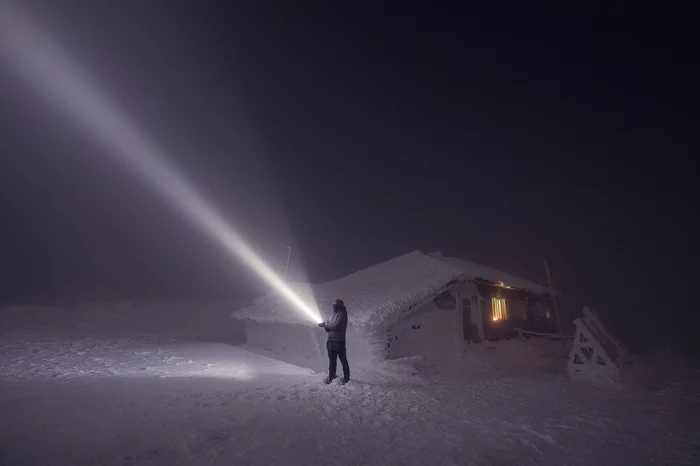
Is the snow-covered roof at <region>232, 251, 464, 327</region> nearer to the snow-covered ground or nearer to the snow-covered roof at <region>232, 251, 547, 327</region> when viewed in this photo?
the snow-covered roof at <region>232, 251, 547, 327</region>

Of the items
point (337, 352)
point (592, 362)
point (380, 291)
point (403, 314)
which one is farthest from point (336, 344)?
point (592, 362)

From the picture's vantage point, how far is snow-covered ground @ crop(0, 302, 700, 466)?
4703 mm

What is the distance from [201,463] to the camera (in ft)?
13.9

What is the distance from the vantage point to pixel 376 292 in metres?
14.1

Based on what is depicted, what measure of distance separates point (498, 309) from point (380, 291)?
743cm

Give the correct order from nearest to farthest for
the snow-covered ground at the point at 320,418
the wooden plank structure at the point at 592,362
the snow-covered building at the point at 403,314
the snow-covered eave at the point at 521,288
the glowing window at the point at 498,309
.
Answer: the snow-covered ground at the point at 320,418 → the wooden plank structure at the point at 592,362 → the snow-covered building at the point at 403,314 → the snow-covered eave at the point at 521,288 → the glowing window at the point at 498,309

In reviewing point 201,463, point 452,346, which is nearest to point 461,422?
point 201,463

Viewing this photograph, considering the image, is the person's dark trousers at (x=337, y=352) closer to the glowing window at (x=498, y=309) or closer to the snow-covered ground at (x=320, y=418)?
the snow-covered ground at (x=320, y=418)

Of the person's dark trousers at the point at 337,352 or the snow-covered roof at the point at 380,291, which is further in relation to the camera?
the snow-covered roof at the point at 380,291

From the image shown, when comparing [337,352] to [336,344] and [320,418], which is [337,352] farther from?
[320,418]

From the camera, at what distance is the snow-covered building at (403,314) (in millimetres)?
11369

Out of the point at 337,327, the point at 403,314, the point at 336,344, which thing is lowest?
the point at 336,344

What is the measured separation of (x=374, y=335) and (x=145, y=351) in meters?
11.2

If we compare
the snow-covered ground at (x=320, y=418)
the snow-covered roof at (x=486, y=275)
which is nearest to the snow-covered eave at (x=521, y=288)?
the snow-covered roof at (x=486, y=275)
